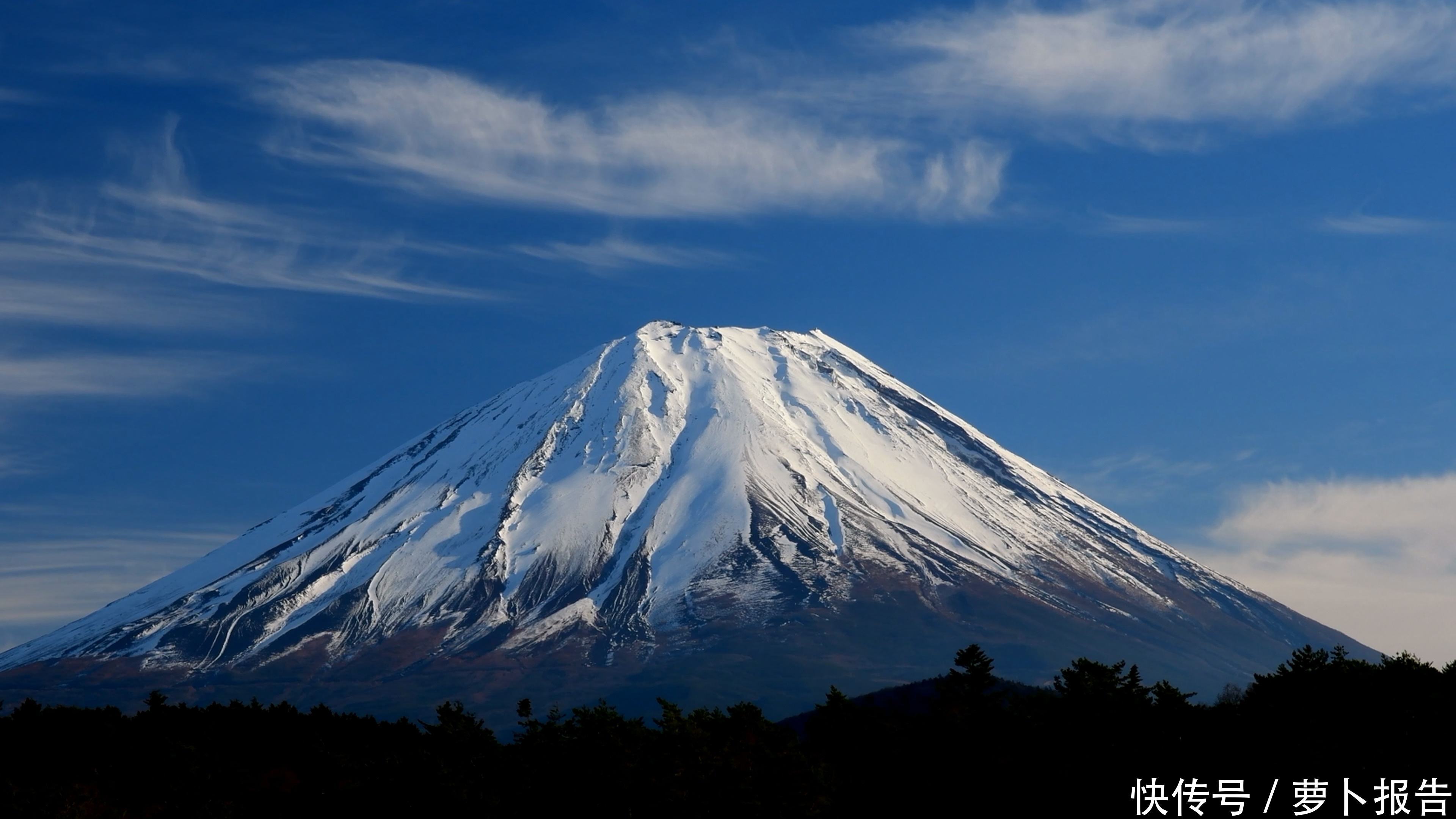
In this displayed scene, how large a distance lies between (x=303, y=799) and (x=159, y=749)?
6106 mm

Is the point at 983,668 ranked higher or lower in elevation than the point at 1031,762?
higher

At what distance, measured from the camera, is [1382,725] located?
42594 mm

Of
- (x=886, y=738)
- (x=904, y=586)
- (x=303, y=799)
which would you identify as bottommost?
(x=303, y=799)

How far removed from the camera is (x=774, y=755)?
46.2 meters

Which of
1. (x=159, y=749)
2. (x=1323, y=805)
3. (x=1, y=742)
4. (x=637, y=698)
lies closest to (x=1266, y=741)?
(x=1323, y=805)

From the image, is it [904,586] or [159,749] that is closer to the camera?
[159,749]

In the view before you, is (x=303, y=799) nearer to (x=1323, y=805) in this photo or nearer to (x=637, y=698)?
(x=1323, y=805)

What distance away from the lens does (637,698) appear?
165375 mm

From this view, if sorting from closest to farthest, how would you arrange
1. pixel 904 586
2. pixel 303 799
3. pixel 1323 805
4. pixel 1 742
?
pixel 1323 805 < pixel 303 799 < pixel 1 742 < pixel 904 586

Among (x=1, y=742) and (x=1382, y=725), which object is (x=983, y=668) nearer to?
(x=1382, y=725)

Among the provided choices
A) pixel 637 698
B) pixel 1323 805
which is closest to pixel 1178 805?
pixel 1323 805

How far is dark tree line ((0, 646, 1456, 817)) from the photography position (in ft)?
139

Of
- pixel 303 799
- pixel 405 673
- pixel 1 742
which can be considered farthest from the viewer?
pixel 405 673

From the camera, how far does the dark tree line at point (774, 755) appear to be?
4244 centimetres
